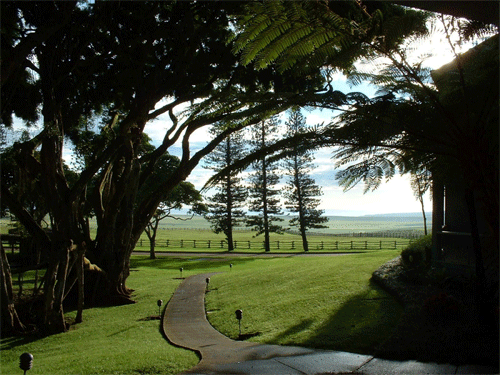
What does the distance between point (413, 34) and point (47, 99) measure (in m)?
10.4

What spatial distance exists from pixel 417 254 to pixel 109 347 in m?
8.07

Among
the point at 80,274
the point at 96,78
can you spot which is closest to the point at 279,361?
the point at 80,274

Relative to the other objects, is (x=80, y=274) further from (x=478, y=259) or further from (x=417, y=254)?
(x=478, y=259)

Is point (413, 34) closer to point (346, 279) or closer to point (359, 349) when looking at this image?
point (359, 349)

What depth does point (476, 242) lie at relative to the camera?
6543 millimetres

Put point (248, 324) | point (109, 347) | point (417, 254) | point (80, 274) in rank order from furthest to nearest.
Result: point (80, 274) < point (417, 254) < point (248, 324) < point (109, 347)

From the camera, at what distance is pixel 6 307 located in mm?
10906

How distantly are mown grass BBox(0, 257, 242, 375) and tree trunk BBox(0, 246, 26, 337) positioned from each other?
1.29ft

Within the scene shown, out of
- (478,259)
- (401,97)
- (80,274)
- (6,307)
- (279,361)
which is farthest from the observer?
(80,274)

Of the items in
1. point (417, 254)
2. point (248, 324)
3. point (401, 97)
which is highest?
point (401, 97)

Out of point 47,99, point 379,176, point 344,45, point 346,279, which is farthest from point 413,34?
point 47,99

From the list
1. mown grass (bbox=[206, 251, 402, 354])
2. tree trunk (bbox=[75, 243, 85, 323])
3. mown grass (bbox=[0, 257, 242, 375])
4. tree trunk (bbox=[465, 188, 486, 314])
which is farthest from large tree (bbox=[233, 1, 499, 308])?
tree trunk (bbox=[75, 243, 85, 323])

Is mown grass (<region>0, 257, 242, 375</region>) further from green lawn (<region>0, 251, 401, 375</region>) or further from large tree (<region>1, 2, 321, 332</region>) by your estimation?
large tree (<region>1, 2, 321, 332</region>)

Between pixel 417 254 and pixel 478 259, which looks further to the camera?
pixel 417 254
